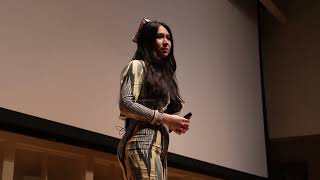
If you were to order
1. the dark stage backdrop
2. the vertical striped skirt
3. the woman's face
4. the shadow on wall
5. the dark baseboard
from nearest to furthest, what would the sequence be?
1. the vertical striped skirt
2. the woman's face
3. the dark baseboard
4. the dark stage backdrop
5. the shadow on wall

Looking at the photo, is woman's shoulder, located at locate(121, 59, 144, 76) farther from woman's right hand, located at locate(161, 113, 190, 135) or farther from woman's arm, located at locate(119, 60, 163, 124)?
woman's right hand, located at locate(161, 113, 190, 135)

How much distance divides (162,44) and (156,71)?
0.09m

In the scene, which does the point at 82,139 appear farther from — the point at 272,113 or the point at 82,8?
the point at 272,113

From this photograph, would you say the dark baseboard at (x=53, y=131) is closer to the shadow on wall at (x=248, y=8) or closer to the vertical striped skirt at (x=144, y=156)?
the vertical striped skirt at (x=144, y=156)

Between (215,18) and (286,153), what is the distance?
88.7 inches

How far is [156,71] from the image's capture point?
1399mm

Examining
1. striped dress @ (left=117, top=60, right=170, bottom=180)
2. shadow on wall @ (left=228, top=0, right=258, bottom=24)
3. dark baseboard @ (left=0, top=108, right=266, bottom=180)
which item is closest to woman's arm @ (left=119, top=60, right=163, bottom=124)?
striped dress @ (left=117, top=60, right=170, bottom=180)

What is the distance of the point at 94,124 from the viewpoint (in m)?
2.32

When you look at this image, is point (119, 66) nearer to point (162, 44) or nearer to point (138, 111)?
point (162, 44)

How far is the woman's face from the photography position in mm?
1427

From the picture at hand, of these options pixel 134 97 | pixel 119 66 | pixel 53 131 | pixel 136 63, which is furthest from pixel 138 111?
pixel 119 66

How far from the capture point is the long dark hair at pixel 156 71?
136cm

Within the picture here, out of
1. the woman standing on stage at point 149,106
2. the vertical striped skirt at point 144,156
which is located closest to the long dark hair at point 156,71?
the woman standing on stage at point 149,106

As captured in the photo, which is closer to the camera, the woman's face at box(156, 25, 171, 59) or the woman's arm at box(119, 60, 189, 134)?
the woman's arm at box(119, 60, 189, 134)
